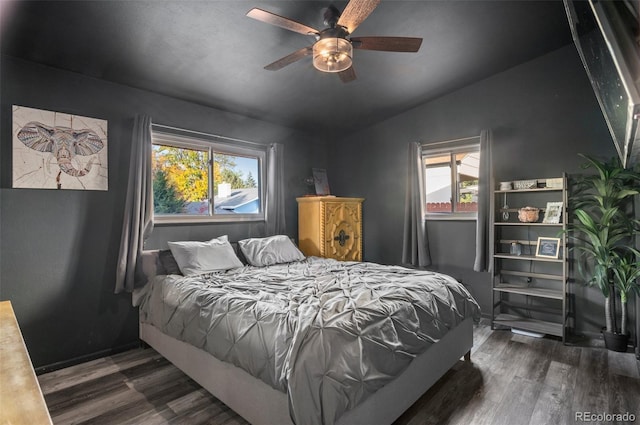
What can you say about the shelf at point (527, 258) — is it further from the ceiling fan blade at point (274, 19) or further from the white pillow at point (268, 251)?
the ceiling fan blade at point (274, 19)

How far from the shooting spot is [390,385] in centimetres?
174

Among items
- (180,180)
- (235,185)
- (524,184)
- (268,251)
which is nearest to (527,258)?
(524,184)

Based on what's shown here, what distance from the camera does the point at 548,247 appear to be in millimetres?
3270

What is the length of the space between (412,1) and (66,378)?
12.7 feet

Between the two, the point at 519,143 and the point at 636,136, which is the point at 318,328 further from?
the point at 519,143

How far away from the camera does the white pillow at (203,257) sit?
2.88 meters

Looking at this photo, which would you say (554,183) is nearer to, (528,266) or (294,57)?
(528,266)

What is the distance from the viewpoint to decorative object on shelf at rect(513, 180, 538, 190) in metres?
3.26

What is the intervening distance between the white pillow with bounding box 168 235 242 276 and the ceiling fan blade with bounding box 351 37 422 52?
2.19 metres

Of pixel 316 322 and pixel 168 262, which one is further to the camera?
pixel 168 262

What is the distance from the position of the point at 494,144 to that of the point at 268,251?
285 centimetres

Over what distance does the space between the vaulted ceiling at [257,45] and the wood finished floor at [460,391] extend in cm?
248

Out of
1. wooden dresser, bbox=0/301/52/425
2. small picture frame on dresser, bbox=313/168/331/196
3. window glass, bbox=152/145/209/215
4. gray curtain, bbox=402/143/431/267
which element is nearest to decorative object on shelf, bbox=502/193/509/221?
Result: gray curtain, bbox=402/143/431/267

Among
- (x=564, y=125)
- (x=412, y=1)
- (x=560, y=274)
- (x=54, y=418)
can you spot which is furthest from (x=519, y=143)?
(x=54, y=418)
